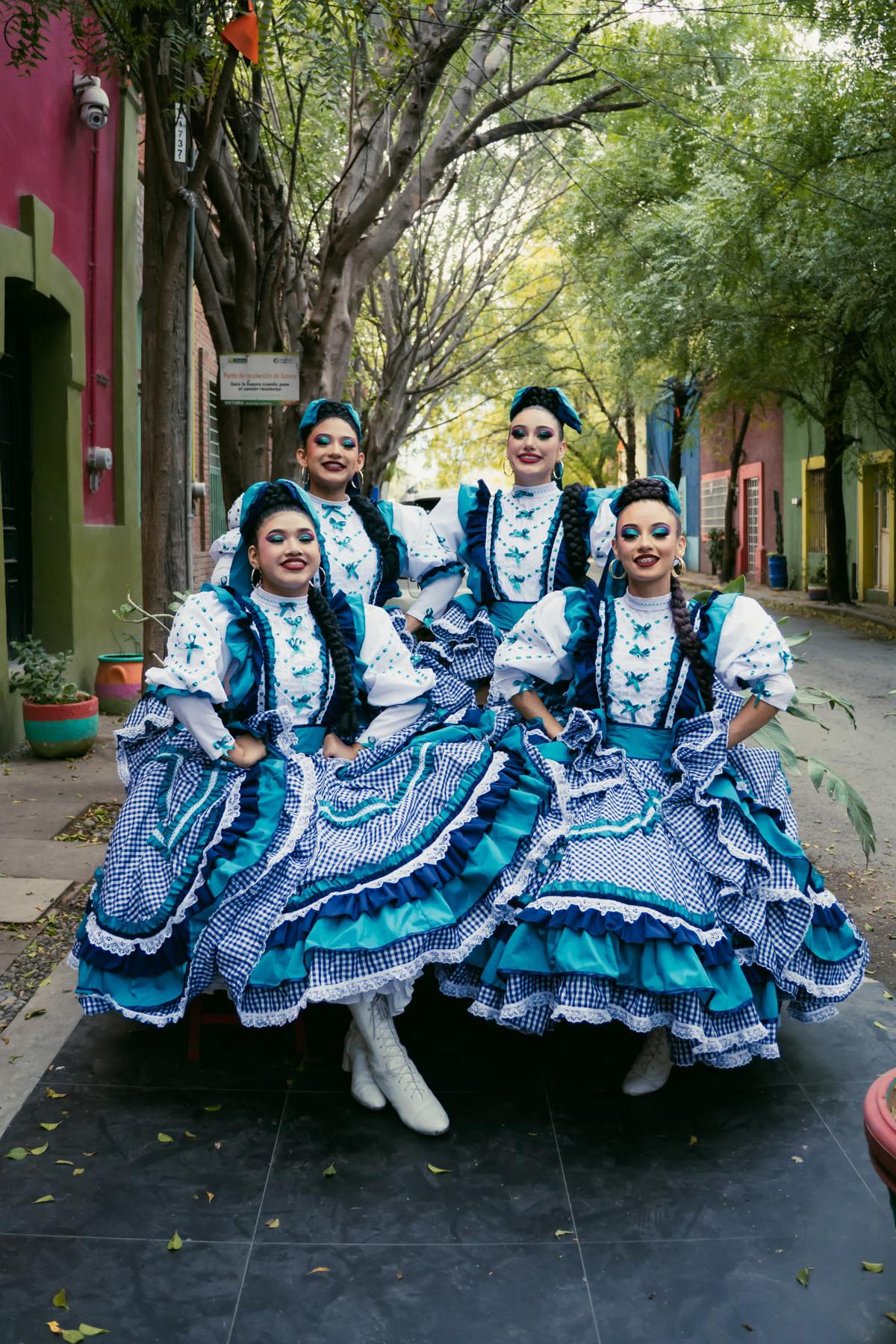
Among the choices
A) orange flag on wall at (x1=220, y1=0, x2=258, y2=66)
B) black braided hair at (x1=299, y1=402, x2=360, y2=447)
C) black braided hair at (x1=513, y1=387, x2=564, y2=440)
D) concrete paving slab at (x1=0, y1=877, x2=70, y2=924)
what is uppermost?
orange flag on wall at (x1=220, y1=0, x2=258, y2=66)

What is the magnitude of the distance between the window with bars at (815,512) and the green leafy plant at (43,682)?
69.5 ft

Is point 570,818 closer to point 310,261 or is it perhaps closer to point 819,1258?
point 819,1258

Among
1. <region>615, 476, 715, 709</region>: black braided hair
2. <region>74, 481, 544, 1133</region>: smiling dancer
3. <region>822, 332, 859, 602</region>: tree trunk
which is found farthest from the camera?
<region>822, 332, 859, 602</region>: tree trunk

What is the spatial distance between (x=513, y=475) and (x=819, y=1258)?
3052 millimetres

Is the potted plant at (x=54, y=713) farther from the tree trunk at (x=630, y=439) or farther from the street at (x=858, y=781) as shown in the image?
the tree trunk at (x=630, y=439)

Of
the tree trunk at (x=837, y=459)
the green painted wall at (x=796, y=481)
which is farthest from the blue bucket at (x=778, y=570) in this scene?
the tree trunk at (x=837, y=459)

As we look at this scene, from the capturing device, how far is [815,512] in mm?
26875

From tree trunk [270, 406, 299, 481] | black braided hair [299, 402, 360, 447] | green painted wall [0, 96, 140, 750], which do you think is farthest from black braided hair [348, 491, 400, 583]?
tree trunk [270, 406, 299, 481]

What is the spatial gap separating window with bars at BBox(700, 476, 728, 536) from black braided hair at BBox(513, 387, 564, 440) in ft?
94.1

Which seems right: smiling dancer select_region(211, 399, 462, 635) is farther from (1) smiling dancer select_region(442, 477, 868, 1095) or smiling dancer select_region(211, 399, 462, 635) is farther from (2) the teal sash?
(2) the teal sash

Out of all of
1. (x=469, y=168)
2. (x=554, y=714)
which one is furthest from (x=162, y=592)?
(x=469, y=168)

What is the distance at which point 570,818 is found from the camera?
3.59 m

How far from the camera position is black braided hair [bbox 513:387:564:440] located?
4828 mm

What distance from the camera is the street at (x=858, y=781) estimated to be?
18.9 feet
